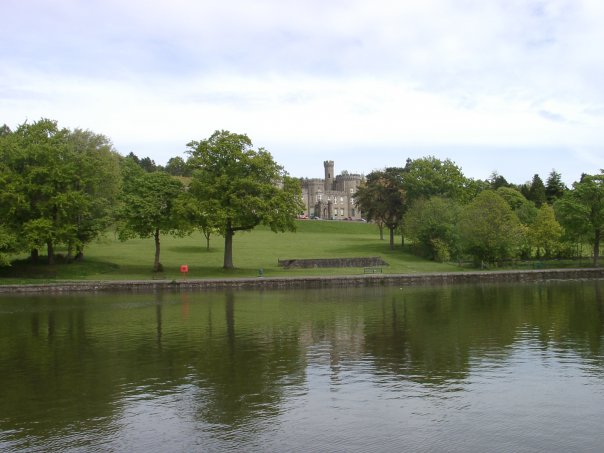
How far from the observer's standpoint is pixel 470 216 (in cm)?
6525

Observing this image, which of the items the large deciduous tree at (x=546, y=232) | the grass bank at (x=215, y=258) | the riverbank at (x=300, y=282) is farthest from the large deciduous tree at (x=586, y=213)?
the riverbank at (x=300, y=282)

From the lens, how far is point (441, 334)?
2558cm

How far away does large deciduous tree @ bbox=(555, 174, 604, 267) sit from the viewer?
64562 millimetres

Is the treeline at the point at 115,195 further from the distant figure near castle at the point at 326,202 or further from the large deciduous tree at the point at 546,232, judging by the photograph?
the distant figure near castle at the point at 326,202

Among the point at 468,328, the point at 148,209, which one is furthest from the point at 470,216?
the point at 468,328

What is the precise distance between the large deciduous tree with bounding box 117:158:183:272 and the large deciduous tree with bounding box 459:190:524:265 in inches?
1157

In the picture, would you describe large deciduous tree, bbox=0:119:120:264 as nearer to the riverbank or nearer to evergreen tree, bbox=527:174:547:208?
the riverbank

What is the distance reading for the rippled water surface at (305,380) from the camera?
13438 mm

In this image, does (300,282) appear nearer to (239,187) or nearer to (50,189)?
(239,187)

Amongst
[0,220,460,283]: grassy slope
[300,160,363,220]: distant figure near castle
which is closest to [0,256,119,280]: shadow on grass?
[0,220,460,283]: grassy slope

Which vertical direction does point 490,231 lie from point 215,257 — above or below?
above

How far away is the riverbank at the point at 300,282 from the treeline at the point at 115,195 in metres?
6.76

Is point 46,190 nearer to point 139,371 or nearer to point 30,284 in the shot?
point 30,284

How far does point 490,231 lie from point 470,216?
262 centimetres
